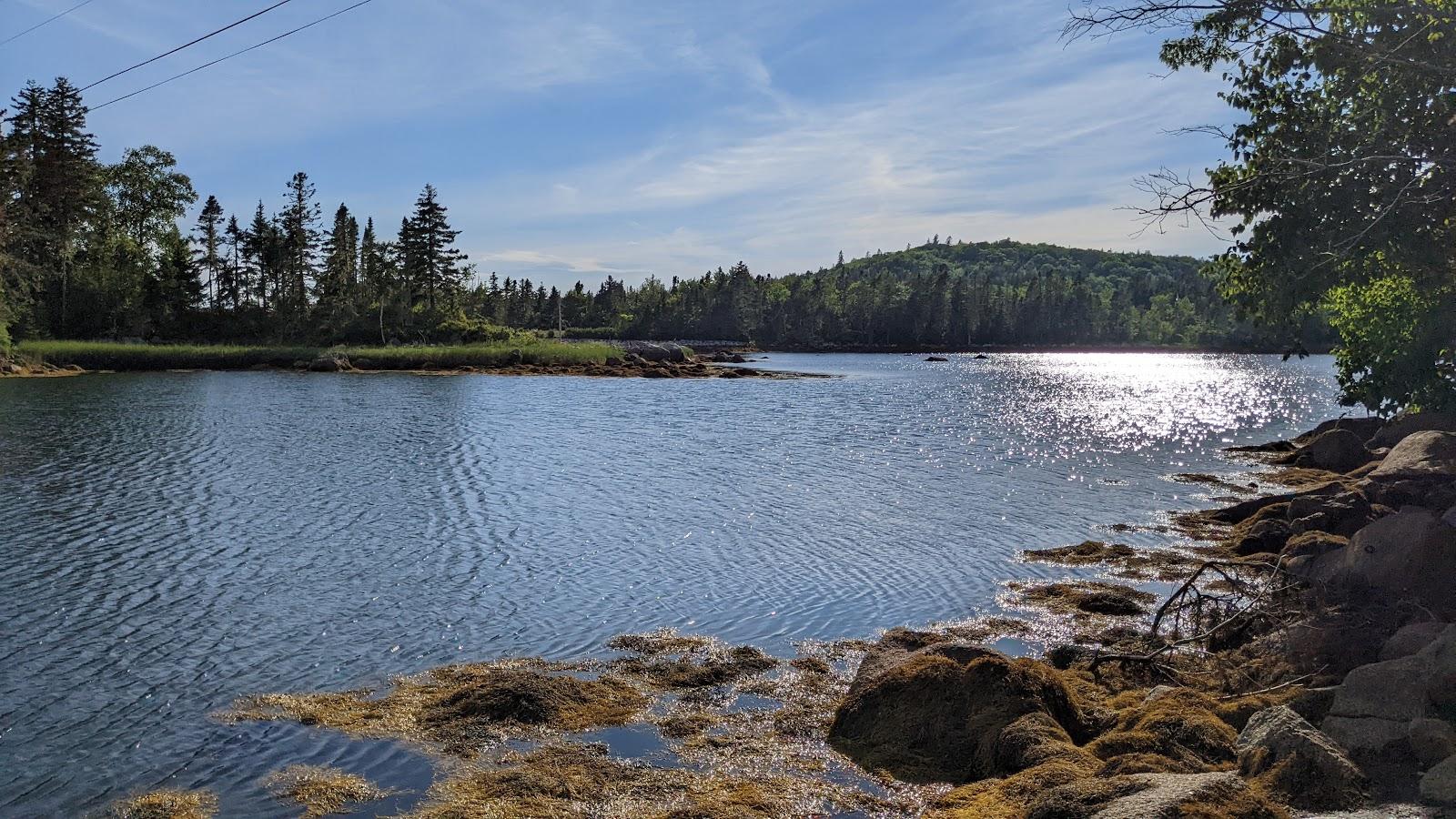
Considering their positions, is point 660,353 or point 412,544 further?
point 660,353

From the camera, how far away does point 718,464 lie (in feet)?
110

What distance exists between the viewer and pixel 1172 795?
6.51 meters

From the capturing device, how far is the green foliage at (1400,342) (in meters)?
22.0

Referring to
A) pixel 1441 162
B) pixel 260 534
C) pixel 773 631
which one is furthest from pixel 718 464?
pixel 1441 162

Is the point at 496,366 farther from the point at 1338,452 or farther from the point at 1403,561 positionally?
the point at 1403,561

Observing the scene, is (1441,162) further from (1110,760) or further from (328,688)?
(328,688)

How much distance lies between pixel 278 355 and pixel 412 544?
8235 cm

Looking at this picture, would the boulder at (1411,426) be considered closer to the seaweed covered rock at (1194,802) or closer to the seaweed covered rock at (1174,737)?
the seaweed covered rock at (1174,737)

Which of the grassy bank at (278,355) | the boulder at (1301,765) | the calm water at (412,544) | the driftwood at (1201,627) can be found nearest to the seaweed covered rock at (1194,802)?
the boulder at (1301,765)

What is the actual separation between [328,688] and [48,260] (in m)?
104

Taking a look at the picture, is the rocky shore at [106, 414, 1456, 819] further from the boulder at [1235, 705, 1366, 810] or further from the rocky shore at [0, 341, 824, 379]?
the rocky shore at [0, 341, 824, 379]

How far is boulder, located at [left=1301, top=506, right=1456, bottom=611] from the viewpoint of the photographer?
12516mm

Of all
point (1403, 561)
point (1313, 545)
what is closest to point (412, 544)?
point (1313, 545)

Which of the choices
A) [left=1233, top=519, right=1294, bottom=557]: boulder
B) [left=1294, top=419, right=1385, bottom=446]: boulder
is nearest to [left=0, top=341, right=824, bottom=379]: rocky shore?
[left=1294, top=419, right=1385, bottom=446]: boulder
